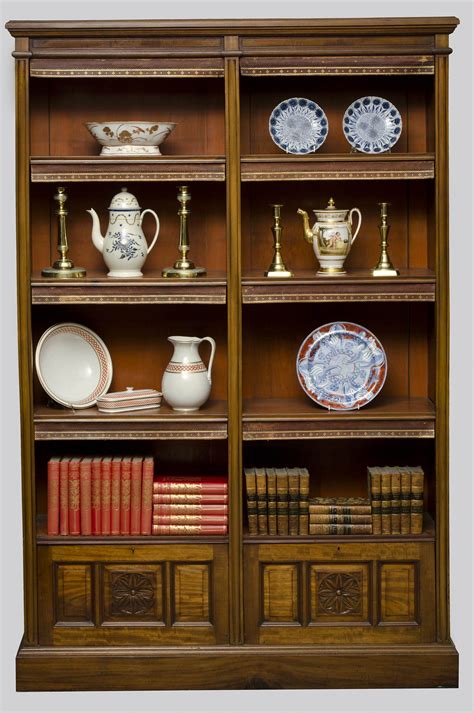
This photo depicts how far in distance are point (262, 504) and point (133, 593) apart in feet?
1.98

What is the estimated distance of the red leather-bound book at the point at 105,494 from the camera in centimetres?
554

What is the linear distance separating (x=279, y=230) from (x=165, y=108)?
0.69 m

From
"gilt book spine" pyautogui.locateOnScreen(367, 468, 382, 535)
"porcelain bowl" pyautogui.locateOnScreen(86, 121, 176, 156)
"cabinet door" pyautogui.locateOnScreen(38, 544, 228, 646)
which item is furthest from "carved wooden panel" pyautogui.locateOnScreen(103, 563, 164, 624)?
"porcelain bowl" pyautogui.locateOnScreen(86, 121, 176, 156)

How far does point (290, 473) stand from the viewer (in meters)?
5.58

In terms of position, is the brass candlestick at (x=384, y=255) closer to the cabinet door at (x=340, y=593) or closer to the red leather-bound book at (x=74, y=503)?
the cabinet door at (x=340, y=593)

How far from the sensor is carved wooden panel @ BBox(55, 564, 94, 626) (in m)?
5.51

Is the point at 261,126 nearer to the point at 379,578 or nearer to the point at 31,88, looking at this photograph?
the point at 31,88

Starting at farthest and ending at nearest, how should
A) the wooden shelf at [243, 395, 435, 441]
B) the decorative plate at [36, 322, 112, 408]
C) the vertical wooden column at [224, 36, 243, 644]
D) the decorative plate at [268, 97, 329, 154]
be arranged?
the decorative plate at [36, 322, 112, 408]
the decorative plate at [268, 97, 329, 154]
the wooden shelf at [243, 395, 435, 441]
the vertical wooden column at [224, 36, 243, 644]

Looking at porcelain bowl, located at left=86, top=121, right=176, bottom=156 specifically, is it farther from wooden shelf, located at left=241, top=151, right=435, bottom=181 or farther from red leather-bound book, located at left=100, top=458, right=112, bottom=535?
red leather-bound book, located at left=100, top=458, right=112, bottom=535

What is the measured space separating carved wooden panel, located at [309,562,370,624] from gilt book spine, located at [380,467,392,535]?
0.54 ft

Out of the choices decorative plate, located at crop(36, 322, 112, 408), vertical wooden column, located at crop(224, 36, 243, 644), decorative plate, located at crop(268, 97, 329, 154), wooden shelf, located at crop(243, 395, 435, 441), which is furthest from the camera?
decorative plate, located at crop(36, 322, 112, 408)

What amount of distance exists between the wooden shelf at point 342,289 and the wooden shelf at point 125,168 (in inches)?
17.1

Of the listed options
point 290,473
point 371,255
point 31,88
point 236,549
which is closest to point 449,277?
point 371,255

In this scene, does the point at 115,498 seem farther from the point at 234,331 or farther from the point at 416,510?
the point at 416,510
